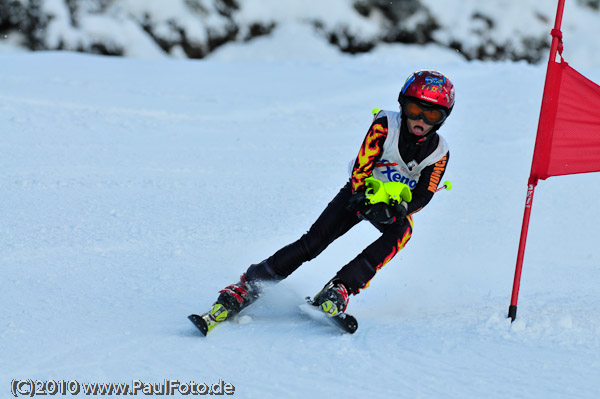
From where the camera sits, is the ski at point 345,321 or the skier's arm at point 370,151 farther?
the skier's arm at point 370,151

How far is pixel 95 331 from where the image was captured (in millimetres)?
3287

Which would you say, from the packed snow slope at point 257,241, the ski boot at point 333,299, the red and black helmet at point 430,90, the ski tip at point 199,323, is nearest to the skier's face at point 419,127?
the red and black helmet at point 430,90

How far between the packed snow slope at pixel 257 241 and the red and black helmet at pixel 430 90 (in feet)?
3.78

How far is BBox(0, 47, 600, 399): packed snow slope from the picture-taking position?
9.68 feet

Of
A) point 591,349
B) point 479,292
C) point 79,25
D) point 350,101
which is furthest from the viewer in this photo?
point 79,25

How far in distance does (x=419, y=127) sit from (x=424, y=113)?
83mm

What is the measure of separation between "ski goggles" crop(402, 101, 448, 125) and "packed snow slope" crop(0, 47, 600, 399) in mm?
1060

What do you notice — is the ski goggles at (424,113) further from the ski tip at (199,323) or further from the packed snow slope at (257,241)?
the ski tip at (199,323)

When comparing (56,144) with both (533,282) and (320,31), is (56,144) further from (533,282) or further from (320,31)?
(320,31)

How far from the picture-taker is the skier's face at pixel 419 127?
11.7 ft

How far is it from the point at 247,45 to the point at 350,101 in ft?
14.8

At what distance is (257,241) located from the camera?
5191 mm

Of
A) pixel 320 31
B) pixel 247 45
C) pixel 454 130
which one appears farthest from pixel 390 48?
pixel 454 130

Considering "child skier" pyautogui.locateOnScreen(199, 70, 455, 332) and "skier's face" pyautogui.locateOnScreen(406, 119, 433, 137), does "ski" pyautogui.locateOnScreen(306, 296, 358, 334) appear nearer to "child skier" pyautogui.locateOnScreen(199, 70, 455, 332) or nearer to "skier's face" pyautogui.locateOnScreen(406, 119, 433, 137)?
"child skier" pyautogui.locateOnScreen(199, 70, 455, 332)
